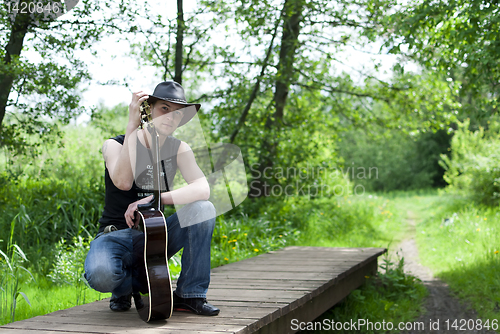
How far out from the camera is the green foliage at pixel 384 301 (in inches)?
163

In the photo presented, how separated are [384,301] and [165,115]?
10.1ft

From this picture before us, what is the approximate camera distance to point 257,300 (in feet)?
9.12

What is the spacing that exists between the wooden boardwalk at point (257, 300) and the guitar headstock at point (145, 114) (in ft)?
3.31

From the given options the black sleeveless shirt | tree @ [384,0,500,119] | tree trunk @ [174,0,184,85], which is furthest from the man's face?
tree trunk @ [174,0,184,85]

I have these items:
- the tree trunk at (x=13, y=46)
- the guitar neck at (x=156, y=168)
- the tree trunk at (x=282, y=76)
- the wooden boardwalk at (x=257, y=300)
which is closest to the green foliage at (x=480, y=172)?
the tree trunk at (x=282, y=76)

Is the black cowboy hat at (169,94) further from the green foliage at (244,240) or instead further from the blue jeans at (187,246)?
the green foliage at (244,240)

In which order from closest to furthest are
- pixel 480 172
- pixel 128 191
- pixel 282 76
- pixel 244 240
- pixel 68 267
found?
pixel 128 191 → pixel 68 267 → pixel 244 240 → pixel 282 76 → pixel 480 172

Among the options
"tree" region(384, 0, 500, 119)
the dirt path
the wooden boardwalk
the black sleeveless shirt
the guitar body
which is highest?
"tree" region(384, 0, 500, 119)

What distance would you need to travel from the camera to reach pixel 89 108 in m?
6.46

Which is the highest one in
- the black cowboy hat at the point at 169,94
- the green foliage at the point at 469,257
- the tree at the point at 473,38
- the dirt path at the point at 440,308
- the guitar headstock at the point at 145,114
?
the tree at the point at 473,38

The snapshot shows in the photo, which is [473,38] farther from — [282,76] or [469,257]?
[282,76]

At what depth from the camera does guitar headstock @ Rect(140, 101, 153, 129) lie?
2.30 m

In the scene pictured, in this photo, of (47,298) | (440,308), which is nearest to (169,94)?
(47,298)

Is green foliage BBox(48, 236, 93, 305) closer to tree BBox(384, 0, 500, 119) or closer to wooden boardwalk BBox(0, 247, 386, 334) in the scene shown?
wooden boardwalk BBox(0, 247, 386, 334)
